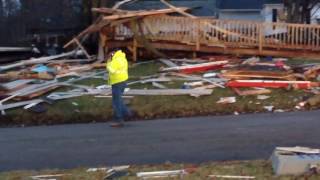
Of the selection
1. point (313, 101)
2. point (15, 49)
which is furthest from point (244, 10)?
point (313, 101)

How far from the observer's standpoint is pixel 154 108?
17.2 m

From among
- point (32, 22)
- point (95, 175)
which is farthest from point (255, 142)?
point (32, 22)

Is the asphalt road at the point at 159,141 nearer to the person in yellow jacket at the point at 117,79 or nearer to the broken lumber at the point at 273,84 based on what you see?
the person in yellow jacket at the point at 117,79

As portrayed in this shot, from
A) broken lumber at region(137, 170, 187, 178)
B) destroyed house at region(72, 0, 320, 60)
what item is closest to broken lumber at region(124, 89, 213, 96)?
destroyed house at region(72, 0, 320, 60)

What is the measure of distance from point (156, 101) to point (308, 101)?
148 inches

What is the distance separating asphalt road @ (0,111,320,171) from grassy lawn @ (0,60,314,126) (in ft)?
3.11

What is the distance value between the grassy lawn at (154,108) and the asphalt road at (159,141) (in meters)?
0.95

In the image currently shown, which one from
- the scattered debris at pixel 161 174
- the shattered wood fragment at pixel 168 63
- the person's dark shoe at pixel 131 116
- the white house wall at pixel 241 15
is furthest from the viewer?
→ the white house wall at pixel 241 15

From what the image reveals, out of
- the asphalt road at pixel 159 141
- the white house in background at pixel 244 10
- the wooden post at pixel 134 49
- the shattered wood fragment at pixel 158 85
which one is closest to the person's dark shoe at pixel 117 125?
the asphalt road at pixel 159 141

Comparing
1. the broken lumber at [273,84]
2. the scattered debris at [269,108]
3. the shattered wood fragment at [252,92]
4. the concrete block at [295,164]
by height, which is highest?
the concrete block at [295,164]

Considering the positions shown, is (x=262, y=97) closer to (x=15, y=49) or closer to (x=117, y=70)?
(x=117, y=70)

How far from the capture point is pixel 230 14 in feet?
158

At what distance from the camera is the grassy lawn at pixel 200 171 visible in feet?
29.1

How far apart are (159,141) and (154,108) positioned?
14.9 ft
